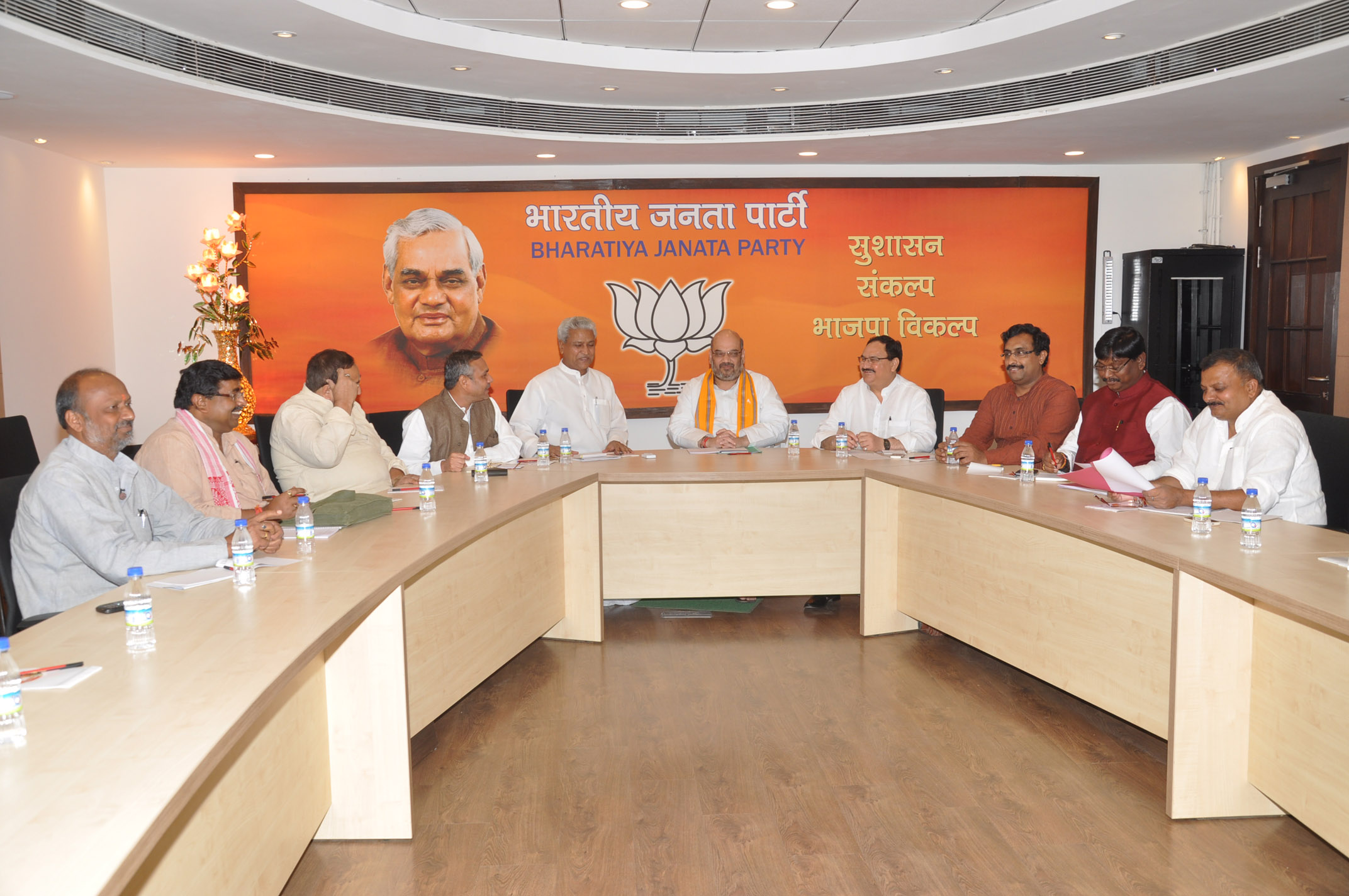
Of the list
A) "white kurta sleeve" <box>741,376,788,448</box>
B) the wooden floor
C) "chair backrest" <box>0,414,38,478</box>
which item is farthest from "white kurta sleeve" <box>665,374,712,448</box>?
"chair backrest" <box>0,414,38,478</box>

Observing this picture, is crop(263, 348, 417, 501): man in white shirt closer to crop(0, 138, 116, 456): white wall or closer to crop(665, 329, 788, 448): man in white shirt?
crop(665, 329, 788, 448): man in white shirt

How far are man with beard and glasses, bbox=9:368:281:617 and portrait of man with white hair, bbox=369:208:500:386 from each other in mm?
4613

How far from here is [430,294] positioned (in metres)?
7.43

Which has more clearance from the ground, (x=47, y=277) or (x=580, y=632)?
(x=47, y=277)

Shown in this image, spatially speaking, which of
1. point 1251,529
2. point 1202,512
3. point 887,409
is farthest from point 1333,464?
point 887,409

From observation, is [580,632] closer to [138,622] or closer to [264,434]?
[264,434]

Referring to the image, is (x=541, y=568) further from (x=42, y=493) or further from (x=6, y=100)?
(x=6, y=100)

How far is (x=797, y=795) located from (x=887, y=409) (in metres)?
3.00

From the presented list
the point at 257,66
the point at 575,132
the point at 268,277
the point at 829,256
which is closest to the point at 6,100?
the point at 257,66

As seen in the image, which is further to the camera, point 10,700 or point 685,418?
point 685,418

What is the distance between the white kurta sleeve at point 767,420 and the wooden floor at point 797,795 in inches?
71.5

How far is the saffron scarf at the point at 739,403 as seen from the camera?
6.07m

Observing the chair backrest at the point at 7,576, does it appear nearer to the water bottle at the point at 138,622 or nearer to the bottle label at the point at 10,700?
the water bottle at the point at 138,622

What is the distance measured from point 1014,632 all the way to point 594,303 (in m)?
4.51
